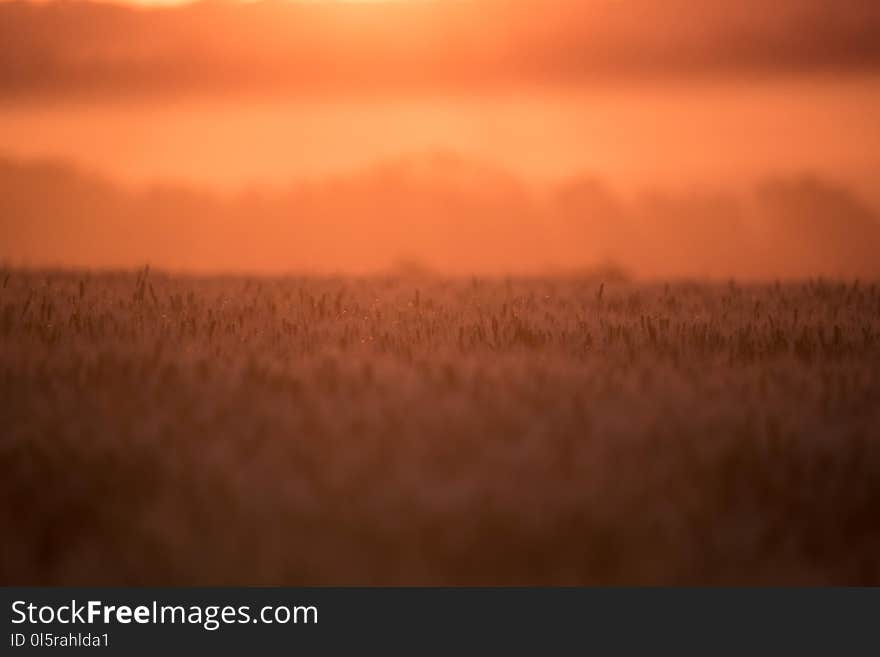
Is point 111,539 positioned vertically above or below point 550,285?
below

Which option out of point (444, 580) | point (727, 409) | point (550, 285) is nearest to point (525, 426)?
point (727, 409)

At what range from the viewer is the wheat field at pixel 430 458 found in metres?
4.02


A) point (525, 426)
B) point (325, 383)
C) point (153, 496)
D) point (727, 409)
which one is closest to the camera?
point (153, 496)

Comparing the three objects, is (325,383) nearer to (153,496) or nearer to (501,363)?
(501,363)

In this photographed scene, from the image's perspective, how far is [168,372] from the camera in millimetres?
7102

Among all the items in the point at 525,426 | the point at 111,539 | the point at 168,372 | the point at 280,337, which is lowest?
the point at 111,539

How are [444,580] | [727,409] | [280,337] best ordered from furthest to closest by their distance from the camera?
[280,337]
[727,409]
[444,580]

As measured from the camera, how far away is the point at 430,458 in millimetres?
4891

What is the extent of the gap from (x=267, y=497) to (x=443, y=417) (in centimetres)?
140

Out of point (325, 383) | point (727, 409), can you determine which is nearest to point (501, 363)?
point (325, 383)

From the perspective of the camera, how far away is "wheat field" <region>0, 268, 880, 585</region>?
402 centimetres

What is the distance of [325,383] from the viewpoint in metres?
6.75

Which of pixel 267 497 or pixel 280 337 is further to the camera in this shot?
pixel 280 337

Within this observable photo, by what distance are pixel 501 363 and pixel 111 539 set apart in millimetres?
3792
